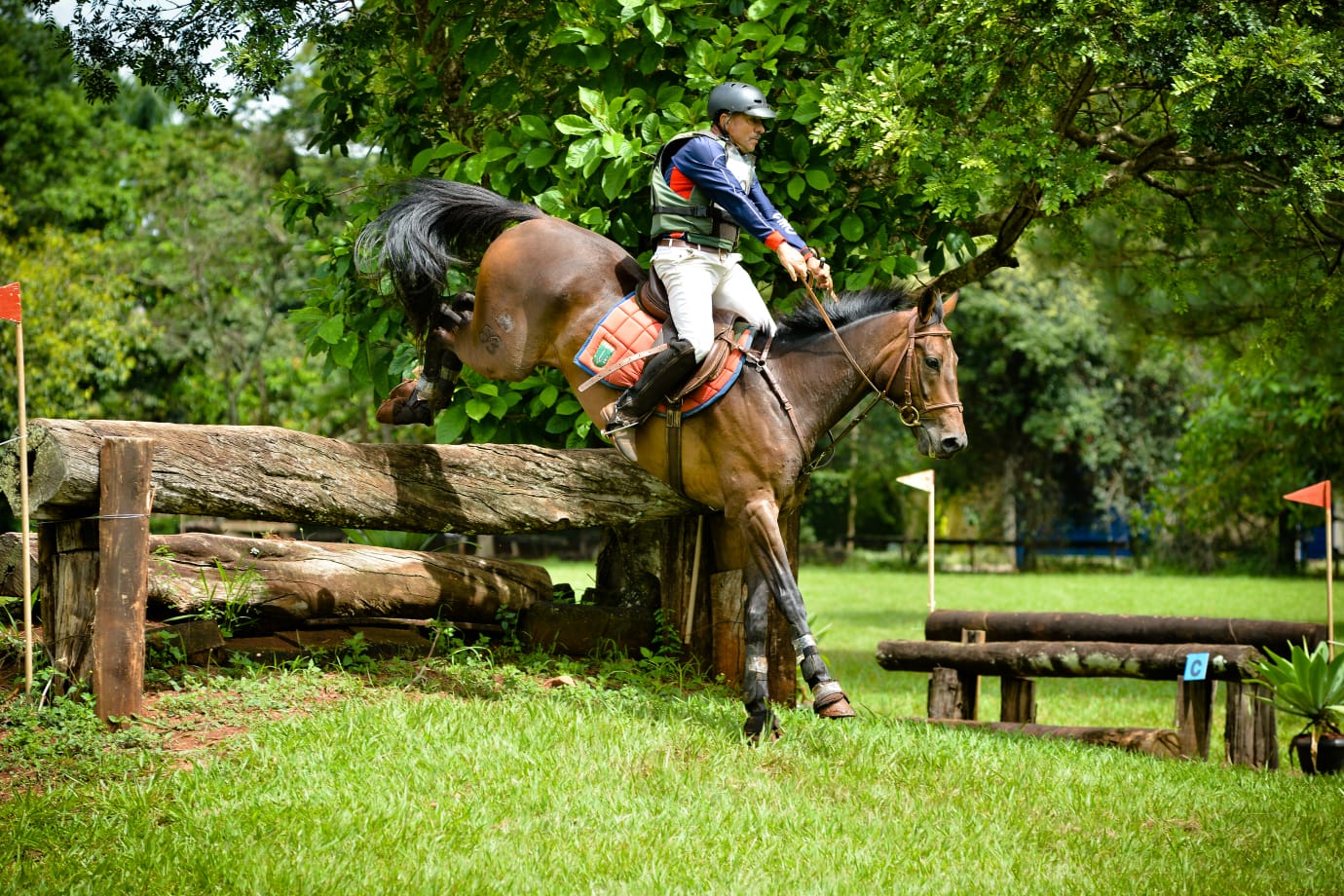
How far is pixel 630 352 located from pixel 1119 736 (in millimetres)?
4146

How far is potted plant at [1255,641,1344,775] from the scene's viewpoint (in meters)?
7.80

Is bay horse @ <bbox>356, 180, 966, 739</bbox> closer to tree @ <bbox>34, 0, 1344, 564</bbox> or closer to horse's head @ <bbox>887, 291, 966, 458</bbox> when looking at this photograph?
horse's head @ <bbox>887, 291, 966, 458</bbox>

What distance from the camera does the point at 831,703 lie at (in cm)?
615

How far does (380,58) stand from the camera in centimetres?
934

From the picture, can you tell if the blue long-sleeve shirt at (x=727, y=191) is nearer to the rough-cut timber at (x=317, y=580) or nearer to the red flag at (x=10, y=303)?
the rough-cut timber at (x=317, y=580)

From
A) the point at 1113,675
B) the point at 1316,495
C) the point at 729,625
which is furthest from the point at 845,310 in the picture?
the point at 1316,495

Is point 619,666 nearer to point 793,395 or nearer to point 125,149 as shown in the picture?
point 793,395

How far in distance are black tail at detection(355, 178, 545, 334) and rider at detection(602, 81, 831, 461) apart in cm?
107

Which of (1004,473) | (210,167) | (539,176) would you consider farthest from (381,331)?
(1004,473)

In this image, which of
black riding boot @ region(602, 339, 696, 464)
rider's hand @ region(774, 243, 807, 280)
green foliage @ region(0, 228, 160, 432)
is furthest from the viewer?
green foliage @ region(0, 228, 160, 432)

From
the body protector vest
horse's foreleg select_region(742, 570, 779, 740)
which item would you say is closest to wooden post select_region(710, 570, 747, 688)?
horse's foreleg select_region(742, 570, 779, 740)

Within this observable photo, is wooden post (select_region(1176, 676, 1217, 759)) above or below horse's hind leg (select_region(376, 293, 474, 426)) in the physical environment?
below

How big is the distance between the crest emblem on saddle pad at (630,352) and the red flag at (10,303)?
2744 millimetres

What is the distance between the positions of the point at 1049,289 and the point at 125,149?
23.2 m
